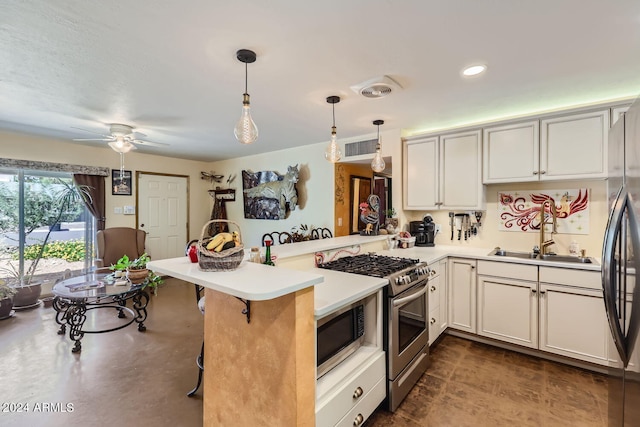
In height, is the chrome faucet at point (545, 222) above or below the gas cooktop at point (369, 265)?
above

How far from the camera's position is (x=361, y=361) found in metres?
1.72

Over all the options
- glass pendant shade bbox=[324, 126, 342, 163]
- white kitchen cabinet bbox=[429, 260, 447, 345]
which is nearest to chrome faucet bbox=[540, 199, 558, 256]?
white kitchen cabinet bbox=[429, 260, 447, 345]

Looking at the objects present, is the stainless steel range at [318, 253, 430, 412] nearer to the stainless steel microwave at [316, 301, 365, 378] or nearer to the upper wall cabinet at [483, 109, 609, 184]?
the stainless steel microwave at [316, 301, 365, 378]

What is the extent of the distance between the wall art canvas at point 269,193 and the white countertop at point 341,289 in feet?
9.09

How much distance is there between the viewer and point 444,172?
337cm

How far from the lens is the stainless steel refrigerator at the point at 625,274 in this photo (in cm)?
101

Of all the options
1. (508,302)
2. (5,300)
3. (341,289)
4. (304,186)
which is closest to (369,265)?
(341,289)

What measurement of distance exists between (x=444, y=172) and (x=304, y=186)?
85.3 inches

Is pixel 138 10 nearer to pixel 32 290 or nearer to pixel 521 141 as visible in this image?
pixel 521 141

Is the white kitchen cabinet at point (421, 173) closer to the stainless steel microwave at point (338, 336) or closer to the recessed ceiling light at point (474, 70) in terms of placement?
the recessed ceiling light at point (474, 70)

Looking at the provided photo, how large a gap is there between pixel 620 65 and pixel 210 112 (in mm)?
3429

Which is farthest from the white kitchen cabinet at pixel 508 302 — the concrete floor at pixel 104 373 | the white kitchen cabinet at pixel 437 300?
the concrete floor at pixel 104 373

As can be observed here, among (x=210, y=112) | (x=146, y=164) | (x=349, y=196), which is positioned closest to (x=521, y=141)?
(x=349, y=196)

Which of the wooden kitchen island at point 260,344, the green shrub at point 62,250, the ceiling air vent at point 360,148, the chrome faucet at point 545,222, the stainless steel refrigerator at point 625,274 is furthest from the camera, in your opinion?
the green shrub at point 62,250
